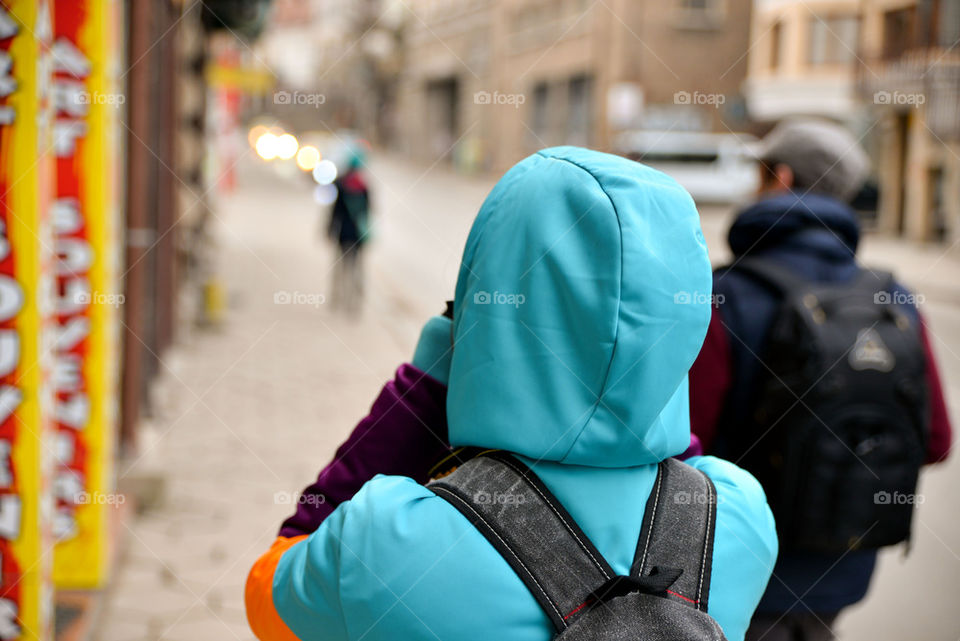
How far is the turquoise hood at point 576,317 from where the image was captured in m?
1.17

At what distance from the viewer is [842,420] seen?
2125mm

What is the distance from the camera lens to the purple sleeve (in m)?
1.30

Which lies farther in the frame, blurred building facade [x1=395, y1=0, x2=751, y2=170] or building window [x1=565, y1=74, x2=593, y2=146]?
building window [x1=565, y1=74, x2=593, y2=146]

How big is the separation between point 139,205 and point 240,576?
6.44 feet

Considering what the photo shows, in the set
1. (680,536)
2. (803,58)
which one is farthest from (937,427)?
(803,58)

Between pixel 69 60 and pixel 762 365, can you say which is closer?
pixel 762 365

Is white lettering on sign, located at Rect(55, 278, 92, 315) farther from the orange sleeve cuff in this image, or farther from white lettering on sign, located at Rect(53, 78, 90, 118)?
the orange sleeve cuff

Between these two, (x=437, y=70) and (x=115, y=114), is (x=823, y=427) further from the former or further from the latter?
(x=437, y=70)

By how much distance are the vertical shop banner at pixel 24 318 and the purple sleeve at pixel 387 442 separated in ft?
5.28

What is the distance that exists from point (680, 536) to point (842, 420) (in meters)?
1.01

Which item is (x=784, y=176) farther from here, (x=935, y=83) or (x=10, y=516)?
(x=935, y=83)

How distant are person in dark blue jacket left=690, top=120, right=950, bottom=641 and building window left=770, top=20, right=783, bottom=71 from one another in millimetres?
30817

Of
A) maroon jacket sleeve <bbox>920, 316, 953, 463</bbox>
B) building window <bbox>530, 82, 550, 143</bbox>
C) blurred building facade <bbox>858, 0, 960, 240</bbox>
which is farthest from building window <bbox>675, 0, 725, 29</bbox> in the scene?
maroon jacket sleeve <bbox>920, 316, 953, 463</bbox>

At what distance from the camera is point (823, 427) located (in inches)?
83.4
